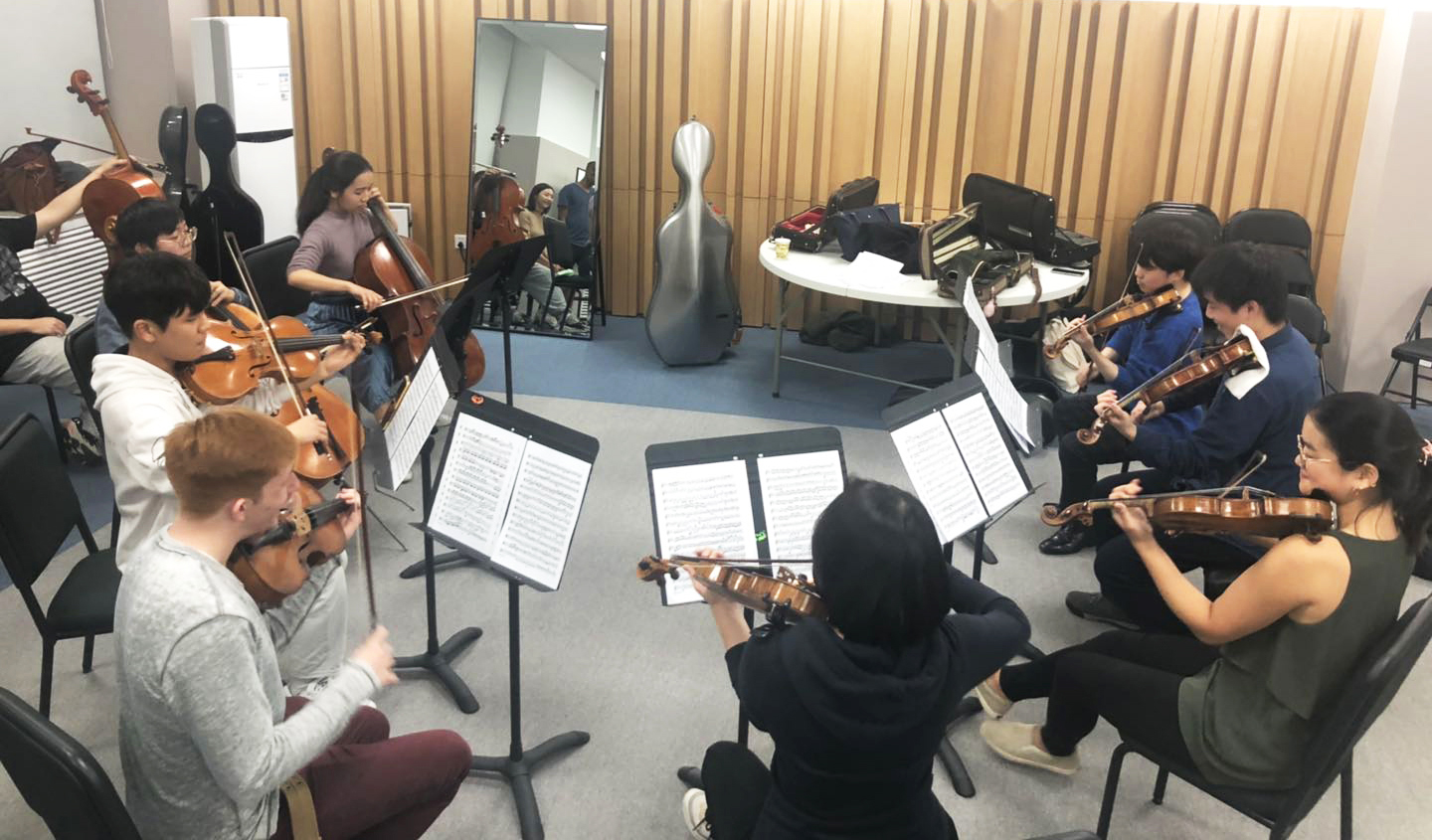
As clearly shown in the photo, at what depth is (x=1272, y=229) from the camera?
5.60 metres

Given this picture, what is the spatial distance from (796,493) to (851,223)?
10.0 ft

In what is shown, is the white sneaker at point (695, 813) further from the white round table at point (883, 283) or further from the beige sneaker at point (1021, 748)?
the white round table at point (883, 283)

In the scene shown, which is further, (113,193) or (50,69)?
(50,69)

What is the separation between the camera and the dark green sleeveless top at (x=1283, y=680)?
7.20 feet

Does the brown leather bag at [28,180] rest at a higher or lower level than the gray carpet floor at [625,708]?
higher

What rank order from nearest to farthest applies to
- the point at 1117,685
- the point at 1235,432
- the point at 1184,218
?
the point at 1117,685 → the point at 1235,432 → the point at 1184,218

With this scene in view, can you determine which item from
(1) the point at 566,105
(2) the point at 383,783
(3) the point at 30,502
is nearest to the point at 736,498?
(2) the point at 383,783

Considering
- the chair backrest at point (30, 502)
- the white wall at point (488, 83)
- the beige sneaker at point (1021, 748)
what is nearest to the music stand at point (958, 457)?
the beige sneaker at point (1021, 748)

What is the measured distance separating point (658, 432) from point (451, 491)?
2428 mm

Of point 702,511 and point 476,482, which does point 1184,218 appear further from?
point 476,482

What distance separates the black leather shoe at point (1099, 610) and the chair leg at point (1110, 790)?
1093 millimetres

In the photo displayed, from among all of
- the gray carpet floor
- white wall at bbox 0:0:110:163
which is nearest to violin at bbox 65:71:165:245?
the gray carpet floor

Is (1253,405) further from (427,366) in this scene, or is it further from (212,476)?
(212,476)

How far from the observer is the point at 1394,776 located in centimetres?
296
